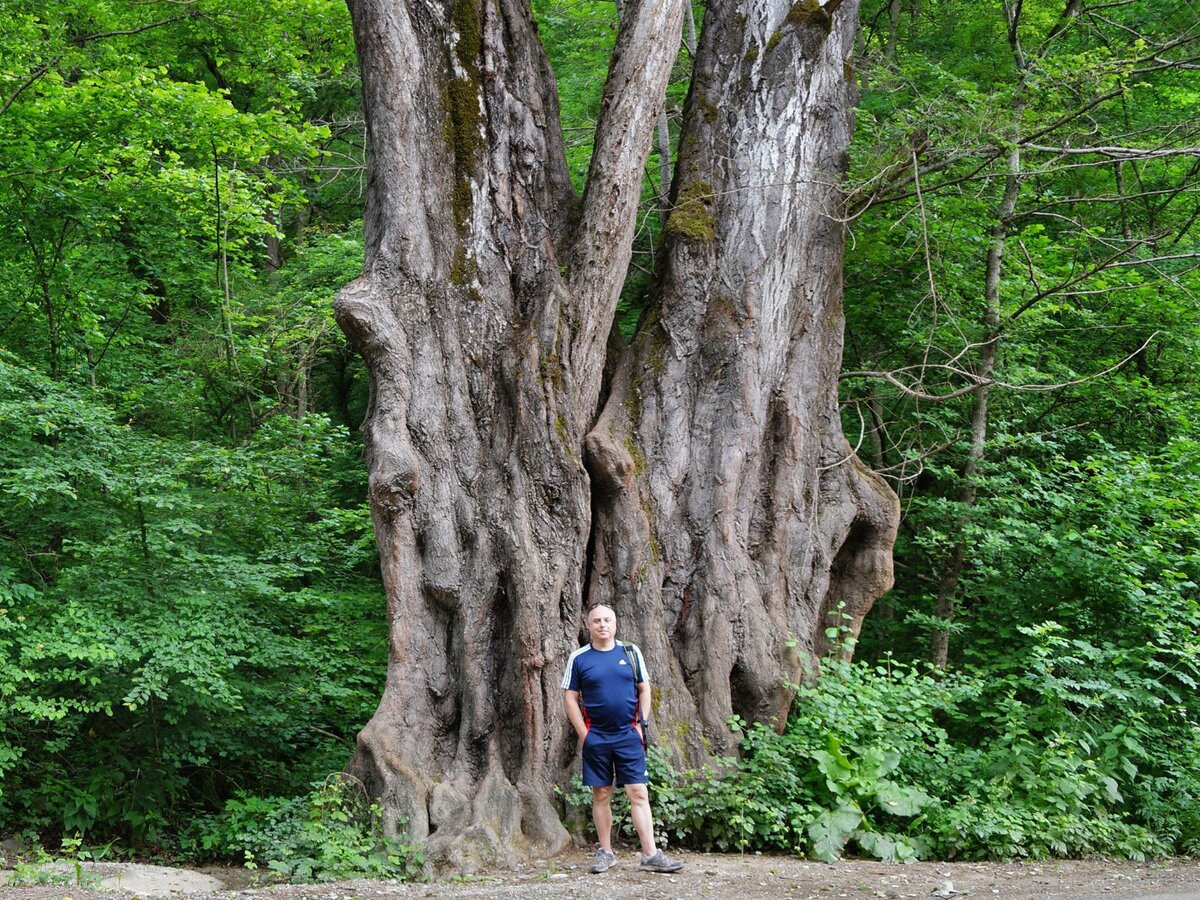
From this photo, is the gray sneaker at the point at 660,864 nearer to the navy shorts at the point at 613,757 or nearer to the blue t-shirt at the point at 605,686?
the navy shorts at the point at 613,757

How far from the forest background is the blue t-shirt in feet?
3.48

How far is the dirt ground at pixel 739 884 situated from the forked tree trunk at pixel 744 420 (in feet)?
4.03

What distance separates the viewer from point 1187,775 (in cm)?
816

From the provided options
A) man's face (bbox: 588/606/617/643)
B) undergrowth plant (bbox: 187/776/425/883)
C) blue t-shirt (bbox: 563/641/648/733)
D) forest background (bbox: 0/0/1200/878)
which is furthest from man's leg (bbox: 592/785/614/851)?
undergrowth plant (bbox: 187/776/425/883)

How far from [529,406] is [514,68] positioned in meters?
2.91

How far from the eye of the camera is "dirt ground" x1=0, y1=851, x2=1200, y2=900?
5.45 meters

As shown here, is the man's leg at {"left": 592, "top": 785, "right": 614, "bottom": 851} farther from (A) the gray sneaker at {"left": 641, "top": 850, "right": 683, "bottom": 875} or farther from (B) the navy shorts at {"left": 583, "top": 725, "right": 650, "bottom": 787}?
(A) the gray sneaker at {"left": 641, "top": 850, "right": 683, "bottom": 875}

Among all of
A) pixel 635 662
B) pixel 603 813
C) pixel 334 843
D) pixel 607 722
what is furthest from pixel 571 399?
pixel 334 843

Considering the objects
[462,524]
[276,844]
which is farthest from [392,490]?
[276,844]

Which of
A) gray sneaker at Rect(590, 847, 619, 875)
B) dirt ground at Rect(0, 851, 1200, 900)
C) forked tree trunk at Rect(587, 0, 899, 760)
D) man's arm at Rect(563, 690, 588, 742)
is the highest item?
forked tree trunk at Rect(587, 0, 899, 760)

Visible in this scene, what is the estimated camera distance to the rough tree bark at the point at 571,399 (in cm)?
704

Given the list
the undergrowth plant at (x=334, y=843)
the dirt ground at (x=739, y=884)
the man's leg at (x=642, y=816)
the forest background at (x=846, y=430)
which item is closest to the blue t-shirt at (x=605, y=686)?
the man's leg at (x=642, y=816)

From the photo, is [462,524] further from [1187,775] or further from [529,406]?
[1187,775]

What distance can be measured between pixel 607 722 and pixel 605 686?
21 centimetres
